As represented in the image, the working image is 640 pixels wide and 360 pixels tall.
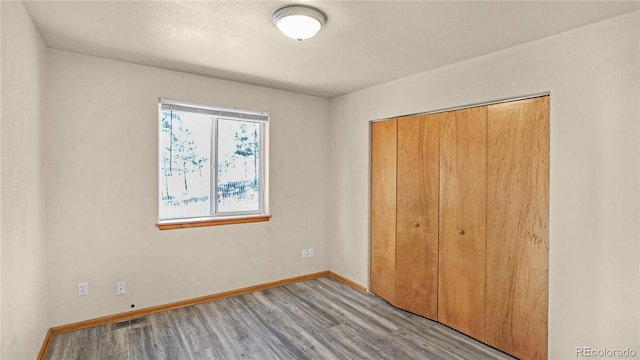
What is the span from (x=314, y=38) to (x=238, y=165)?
1879mm

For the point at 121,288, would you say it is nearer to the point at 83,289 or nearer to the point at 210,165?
the point at 83,289

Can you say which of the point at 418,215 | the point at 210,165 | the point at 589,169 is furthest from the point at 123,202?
the point at 589,169

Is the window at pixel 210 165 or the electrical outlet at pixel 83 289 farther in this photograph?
the window at pixel 210 165

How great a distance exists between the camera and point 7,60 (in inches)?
66.6

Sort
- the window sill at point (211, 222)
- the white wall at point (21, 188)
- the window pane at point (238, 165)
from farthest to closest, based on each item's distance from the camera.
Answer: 1. the window pane at point (238, 165)
2. the window sill at point (211, 222)
3. the white wall at point (21, 188)

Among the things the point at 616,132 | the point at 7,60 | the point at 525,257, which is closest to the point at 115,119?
the point at 7,60

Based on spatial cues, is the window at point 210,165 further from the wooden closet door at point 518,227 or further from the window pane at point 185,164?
the wooden closet door at point 518,227

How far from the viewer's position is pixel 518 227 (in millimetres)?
2490

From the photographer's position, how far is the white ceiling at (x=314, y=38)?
1937mm

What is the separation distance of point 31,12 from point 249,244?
2.69 m

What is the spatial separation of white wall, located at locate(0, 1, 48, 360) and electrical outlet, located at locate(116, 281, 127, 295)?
0.54 m

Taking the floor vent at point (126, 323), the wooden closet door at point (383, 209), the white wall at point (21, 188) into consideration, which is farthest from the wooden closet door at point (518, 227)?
the white wall at point (21, 188)

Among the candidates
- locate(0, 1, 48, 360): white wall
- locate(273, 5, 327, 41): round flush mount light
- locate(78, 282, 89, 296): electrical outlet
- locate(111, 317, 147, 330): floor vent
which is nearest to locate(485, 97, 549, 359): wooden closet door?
locate(273, 5, 327, 41): round flush mount light

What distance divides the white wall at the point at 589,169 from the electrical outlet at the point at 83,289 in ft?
12.2
